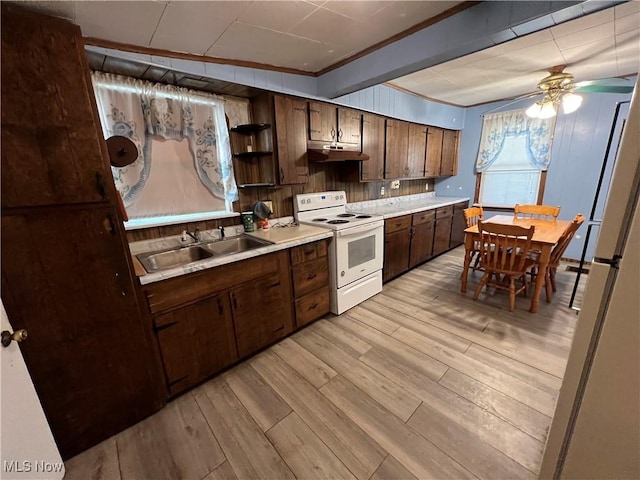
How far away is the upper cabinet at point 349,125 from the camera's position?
2.85 metres

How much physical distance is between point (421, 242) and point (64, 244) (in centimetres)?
365

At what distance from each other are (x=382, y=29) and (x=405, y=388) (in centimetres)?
247

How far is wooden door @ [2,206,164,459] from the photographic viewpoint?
1154mm

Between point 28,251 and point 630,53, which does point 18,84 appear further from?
point 630,53

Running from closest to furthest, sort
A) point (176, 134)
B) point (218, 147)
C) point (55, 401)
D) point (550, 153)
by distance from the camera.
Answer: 1. point (55, 401)
2. point (176, 134)
3. point (218, 147)
4. point (550, 153)

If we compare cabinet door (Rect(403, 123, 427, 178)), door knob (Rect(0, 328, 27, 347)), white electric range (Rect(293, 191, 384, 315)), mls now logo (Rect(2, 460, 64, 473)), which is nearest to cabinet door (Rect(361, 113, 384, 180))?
white electric range (Rect(293, 191, 384, 315))

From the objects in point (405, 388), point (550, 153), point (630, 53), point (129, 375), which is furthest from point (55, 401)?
point (550, 153)

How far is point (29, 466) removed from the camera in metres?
1.08

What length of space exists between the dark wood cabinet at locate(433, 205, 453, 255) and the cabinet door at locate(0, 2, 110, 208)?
395cm

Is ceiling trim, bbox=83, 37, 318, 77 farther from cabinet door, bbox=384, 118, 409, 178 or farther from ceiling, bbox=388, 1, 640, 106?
ceiling, bbox=388, 1, 640, 106

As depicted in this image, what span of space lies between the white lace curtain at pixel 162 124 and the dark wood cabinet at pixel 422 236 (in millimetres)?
2391

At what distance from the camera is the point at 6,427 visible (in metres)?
0.97

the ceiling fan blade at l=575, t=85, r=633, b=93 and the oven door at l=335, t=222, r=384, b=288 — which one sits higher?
the ceiling fan blade at l=575, t=85, r=633, b=93

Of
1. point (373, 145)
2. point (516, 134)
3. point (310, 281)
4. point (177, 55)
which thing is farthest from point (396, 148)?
point (177, 55)
